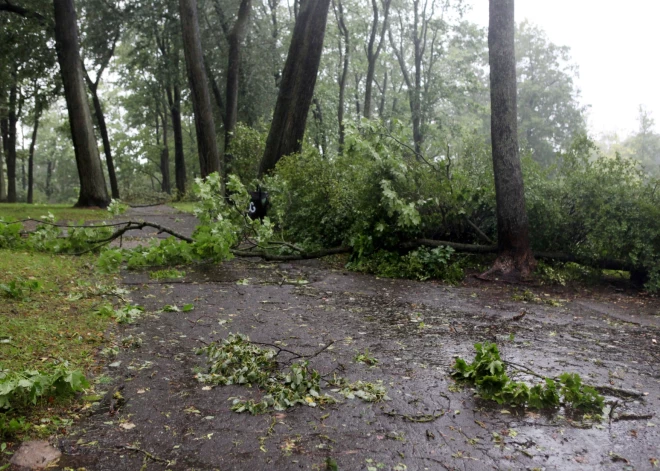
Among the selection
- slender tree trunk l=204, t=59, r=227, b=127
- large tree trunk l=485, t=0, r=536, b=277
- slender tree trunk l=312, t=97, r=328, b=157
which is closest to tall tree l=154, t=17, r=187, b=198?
slender tree trunk l=204, t=59, r=227, b=127

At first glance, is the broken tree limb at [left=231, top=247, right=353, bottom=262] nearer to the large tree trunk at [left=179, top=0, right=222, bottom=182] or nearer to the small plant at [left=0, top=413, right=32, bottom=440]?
the small plant at [left=0, top=413, right=32, bottom=440]

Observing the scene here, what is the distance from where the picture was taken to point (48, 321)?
434 centimetres

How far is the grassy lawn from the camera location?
2809 millimetres

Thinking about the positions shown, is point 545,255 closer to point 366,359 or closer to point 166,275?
point 366,359

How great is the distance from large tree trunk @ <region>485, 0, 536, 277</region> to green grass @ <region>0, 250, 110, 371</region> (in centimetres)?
519

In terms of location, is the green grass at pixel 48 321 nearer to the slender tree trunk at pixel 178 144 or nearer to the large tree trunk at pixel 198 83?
the large tree trunk at pixel 198 83

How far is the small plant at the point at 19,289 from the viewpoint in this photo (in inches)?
193

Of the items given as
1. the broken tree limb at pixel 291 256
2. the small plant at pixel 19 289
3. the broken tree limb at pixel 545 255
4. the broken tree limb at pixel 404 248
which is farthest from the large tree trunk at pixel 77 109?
the small plant at pixel 19 289

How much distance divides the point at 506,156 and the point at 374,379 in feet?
16.8

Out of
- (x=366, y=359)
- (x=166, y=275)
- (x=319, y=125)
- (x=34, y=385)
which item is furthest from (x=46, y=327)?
(x=319, y=125)

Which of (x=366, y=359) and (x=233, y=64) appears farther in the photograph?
(x=233, y=64)

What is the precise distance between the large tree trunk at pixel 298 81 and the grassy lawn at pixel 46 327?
739cm

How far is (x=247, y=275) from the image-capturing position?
24.9 feet

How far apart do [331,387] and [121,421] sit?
4.02 feet
